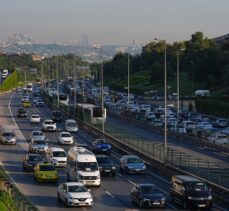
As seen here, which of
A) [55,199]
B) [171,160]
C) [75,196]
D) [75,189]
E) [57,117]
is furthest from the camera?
[57,117]

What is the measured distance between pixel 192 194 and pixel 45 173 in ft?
34.7

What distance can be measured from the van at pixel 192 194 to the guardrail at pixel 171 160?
1.32m

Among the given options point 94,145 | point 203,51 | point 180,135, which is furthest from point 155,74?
point 94,145

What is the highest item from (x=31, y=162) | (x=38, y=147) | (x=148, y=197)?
(x=148, y=197)

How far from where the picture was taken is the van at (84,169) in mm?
37469

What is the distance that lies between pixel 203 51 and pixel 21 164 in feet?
318

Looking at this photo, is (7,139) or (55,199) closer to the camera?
(55,199)

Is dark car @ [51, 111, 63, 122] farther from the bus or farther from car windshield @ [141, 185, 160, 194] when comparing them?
car windshield @ [141, 185, 160, 194]

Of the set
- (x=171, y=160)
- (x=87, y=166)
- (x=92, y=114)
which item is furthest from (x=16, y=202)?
(x=92, y=114)

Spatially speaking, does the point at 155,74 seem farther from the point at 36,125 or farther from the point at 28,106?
the point at 36,125

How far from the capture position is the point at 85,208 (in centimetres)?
3148

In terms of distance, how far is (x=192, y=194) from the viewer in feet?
102

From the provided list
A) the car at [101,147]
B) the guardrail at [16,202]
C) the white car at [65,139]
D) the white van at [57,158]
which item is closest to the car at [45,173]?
the white van at [57,158]

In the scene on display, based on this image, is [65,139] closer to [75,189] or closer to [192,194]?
[75,189]
